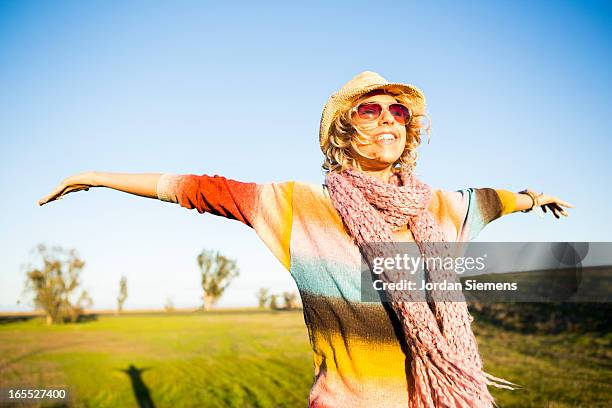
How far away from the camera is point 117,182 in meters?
2.33

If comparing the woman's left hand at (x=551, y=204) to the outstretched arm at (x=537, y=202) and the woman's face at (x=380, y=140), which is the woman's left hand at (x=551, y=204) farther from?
the woman's face at (x=380, y=140)

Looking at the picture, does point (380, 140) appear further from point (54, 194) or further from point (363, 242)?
point (54, 194)

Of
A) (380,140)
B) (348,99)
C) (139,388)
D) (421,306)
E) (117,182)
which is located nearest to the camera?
(421,306)

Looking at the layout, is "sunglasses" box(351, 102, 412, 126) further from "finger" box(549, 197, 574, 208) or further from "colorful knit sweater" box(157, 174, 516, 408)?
"finger" box(549, 197, 574, 208)

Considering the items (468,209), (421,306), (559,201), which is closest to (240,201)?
(421,306)

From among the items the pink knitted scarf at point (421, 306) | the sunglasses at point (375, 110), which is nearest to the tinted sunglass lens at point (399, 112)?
the sunglasses at point (375, 110)

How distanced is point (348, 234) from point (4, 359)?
19.0 meters

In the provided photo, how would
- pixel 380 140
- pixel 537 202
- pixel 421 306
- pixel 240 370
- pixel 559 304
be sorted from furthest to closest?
1. pixel 559 304
2. pixel 240 370
3. pixel 537 202
4. pixel 380 140
5. pixel 421 306

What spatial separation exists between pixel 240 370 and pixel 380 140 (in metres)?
13.5

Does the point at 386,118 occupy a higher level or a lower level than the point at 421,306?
higher

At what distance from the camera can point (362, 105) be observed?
2.61m

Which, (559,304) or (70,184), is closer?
(70,184)

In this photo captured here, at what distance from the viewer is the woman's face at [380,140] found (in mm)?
2529

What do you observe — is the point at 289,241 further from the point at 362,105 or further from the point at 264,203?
the point at 362,105
